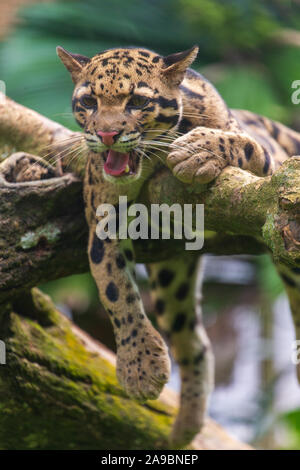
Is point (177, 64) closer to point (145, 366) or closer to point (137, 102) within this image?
point (137, 102)

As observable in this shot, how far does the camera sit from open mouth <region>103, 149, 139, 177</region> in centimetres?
397

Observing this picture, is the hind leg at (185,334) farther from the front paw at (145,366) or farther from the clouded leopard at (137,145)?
the front paw at (145,366)

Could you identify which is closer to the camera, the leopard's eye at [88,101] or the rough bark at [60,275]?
the rough bark at [60,275]

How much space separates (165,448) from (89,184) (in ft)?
8.28

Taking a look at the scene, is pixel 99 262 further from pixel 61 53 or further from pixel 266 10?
pixel 266 10

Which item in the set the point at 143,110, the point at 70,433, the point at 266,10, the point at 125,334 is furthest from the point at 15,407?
the point at 266,10

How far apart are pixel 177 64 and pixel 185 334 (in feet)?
8.39

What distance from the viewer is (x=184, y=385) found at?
570cm

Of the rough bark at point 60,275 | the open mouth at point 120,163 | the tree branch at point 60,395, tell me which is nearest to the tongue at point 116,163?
the open mouth at point 120,163

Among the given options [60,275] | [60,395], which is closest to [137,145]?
[60,275]

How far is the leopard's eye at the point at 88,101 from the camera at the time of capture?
4043 mm

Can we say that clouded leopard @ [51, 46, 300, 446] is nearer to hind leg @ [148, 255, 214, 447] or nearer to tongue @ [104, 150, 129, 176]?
tongue @ [104, 150, 129, 176]

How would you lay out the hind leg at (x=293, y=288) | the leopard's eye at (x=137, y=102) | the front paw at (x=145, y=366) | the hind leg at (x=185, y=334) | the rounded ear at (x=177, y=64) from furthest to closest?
the hind leg at (x=185, y=334), the hind leg at (x=293, y=288), the front paw at (x=145, y=366), the rounded ear at (x=177, y=64), the leopard's eye at (x=137, y=102)

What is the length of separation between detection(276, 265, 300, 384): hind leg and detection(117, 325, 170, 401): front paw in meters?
1.24
